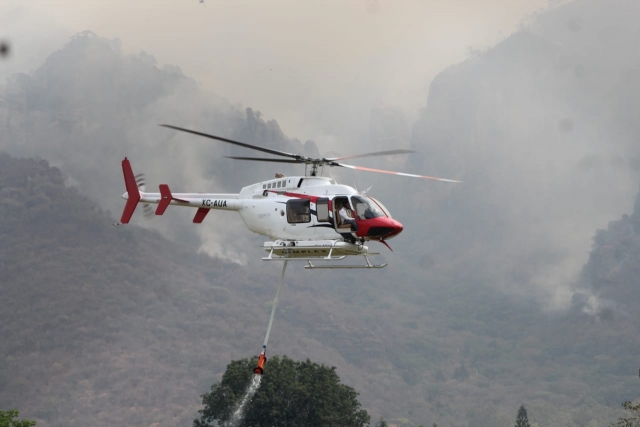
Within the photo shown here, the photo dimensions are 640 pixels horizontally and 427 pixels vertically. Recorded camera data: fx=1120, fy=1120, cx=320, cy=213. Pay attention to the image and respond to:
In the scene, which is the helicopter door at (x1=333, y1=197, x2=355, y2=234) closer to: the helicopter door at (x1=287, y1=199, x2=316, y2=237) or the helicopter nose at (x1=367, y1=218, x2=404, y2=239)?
the helicopter nose at (x1=367, y1=218, x2=404, y2=239)

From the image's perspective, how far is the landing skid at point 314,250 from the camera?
4922 cm

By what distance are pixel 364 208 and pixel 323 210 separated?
1909 mm

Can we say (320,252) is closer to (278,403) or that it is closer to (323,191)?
(323,191)

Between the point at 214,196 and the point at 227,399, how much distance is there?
57803 mm

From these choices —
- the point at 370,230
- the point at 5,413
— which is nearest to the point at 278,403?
the point at 5,413

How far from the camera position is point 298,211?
5097 cm

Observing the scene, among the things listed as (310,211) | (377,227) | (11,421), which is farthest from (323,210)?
(11,421)

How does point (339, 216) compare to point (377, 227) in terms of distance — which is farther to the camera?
point (339, 216)

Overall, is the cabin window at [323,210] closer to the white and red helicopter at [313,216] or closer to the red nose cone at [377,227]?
the white and red helicopter at [313,216]

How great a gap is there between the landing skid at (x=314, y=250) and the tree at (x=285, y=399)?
2382 inches

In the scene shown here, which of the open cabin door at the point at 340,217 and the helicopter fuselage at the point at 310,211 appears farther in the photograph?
the open cabin door at the point at 340,217

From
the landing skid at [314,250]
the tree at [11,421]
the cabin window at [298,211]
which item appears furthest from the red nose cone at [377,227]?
the tree at [11,421]

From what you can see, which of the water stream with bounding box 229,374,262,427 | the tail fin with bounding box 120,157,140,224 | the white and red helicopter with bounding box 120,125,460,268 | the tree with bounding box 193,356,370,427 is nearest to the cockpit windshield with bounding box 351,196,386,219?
the white and red helicopter with bounding box 120,125,460,268

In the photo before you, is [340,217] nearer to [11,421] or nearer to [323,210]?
[323,210]
